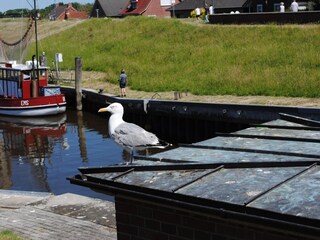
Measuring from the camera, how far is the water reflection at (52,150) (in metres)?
20.5

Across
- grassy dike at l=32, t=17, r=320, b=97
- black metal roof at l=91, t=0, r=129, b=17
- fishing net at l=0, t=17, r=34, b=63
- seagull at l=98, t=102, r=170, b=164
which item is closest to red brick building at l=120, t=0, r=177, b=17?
black metal roof at l=91, t=0, r=129, b=17

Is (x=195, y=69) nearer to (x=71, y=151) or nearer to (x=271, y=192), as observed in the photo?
(x=71, y=151)

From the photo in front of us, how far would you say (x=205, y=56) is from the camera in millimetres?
39969

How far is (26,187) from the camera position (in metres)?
19.9

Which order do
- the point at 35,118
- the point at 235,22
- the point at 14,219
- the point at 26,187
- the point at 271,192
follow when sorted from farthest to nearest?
1. the point at 235,22
2. the point at 35,118
3. the point at 26,187
4. the point at 14,219
5. the point at 271,192

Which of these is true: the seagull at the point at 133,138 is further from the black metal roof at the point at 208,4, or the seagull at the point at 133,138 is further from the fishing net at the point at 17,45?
the black metal roof at the point at 208,4

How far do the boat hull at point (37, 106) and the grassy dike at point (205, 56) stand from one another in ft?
15.5

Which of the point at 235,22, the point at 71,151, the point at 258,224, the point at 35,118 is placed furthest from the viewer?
the point at 235,22

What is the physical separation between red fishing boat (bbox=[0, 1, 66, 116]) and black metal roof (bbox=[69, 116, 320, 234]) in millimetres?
27219

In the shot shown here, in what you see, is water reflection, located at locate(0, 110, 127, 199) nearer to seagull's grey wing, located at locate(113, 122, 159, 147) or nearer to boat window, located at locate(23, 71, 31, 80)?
boat window, located at locate(23, 71, 31, 80)

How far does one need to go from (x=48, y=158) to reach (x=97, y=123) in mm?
8518

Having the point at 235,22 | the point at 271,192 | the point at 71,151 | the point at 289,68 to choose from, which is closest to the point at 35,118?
the point at 71,151

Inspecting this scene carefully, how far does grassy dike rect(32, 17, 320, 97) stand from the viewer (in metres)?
31.6

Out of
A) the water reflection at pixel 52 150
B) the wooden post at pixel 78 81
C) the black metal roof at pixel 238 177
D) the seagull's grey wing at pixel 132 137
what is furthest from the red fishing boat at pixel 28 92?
the black metal roof at pixel 238 177
